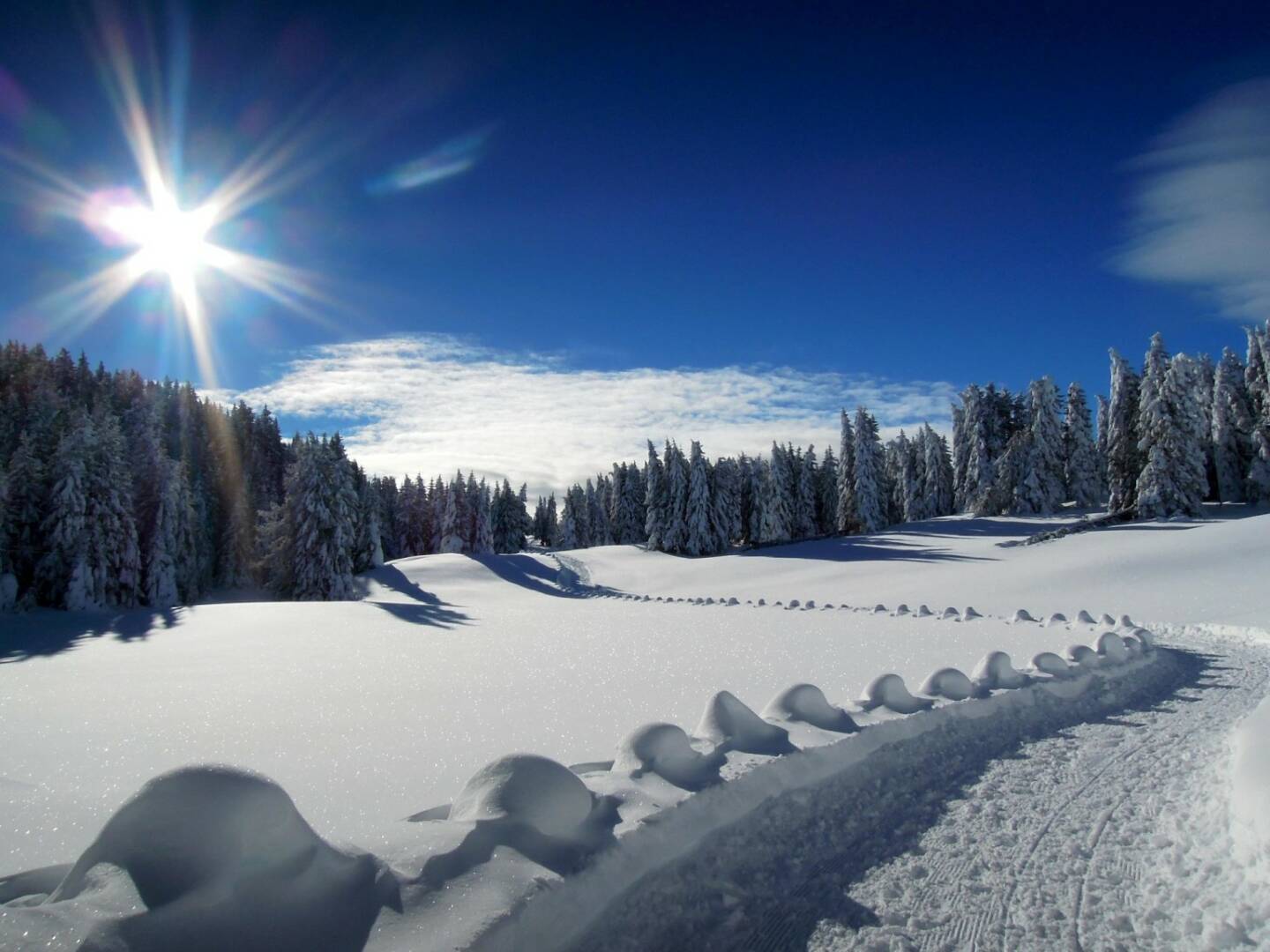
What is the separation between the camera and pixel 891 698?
6.90 m

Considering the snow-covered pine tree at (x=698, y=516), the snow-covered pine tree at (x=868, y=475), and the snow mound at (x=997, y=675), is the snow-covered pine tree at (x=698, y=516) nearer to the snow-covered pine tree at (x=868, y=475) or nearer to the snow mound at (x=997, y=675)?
A: the snow-covered pine tree at (x=868, y=475)

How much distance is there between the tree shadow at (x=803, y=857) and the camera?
3.33m

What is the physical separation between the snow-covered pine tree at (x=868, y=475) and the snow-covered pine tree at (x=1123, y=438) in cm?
1492

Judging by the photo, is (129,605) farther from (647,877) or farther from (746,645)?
(647,877)

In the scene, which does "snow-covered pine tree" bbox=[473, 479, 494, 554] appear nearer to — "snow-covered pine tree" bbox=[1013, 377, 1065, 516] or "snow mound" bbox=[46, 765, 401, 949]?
"snow-covered pine tree" bbox=[1013, 377, 1065, 516]

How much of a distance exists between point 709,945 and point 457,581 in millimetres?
33605

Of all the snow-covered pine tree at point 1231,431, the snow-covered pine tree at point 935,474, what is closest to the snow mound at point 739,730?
the snow-covered pine tree at point 1231,431

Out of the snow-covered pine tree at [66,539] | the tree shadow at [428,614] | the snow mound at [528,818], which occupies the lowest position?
the tree shadow at [428,614]

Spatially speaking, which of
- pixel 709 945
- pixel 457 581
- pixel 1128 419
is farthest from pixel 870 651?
pixel 1128 419

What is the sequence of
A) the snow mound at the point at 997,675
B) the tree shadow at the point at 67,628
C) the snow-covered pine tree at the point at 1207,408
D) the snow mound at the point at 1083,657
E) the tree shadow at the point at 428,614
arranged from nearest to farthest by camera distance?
the snow mound at the point at 997,675, the snow mound at the point at 1083,657, the tree shadow at the point at 67,628, the tree shadow at the point at 428,614, the snow-covered pine tree at the point at 1207,408

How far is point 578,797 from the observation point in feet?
13.0

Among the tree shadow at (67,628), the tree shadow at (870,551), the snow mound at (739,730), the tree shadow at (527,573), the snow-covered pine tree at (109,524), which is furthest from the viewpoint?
the tree shadow at (527,573)

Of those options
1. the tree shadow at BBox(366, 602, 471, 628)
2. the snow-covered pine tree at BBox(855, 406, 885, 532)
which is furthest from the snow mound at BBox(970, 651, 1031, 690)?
the snow-covered pine tree at BBox(855, 406, 885, 532)

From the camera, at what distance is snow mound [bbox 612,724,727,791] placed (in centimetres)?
472
